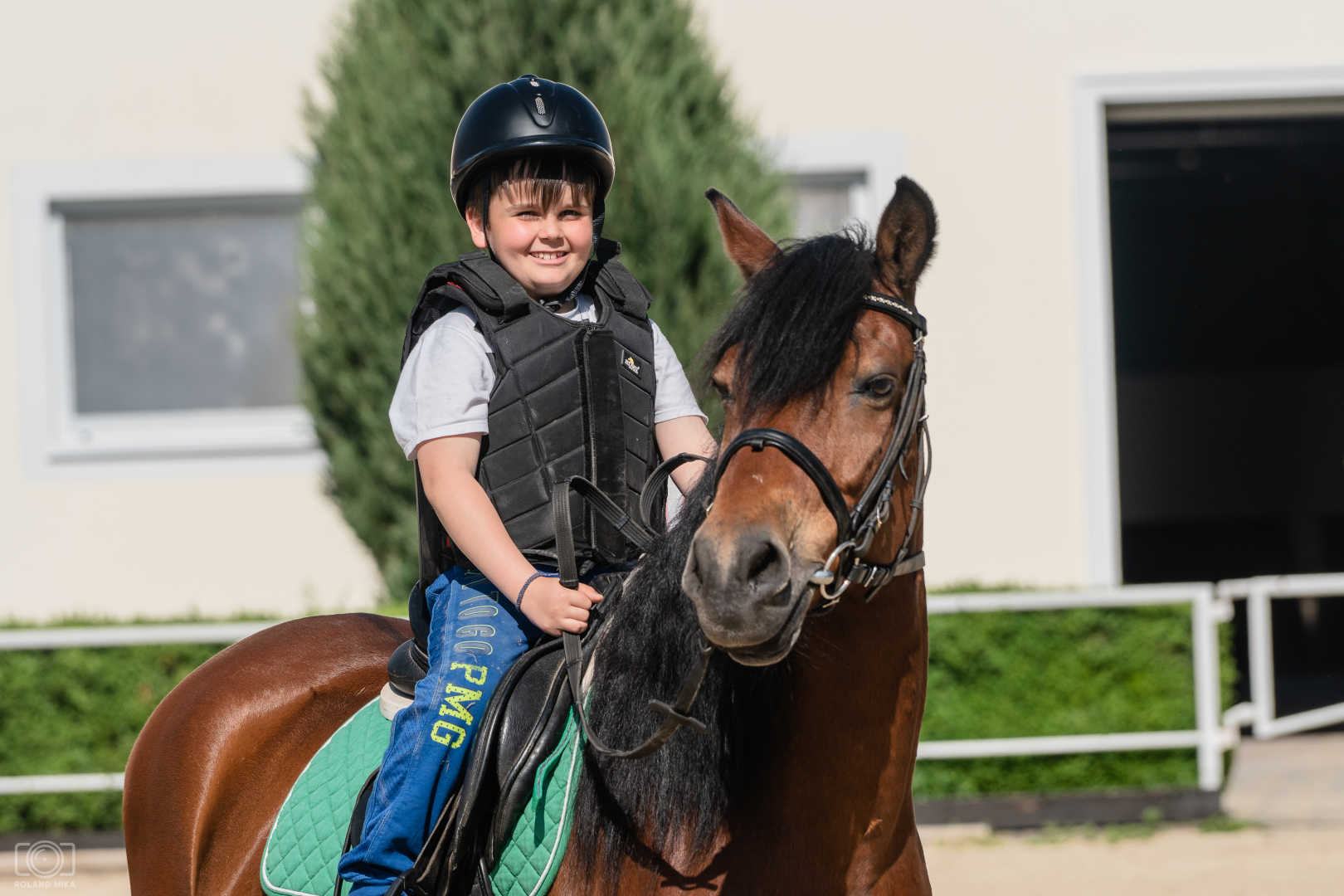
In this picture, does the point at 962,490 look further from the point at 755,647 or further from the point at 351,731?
the point at 755,647

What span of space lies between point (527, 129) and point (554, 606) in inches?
36.7

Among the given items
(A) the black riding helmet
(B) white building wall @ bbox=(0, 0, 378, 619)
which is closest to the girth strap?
(A) the black riding helmet

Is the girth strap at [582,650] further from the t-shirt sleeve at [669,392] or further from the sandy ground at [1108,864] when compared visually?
the sandy ground at [1108,864]

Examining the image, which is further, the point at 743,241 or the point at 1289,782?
the point at 1289,782

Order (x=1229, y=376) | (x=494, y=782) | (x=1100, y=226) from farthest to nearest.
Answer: (x=1229, y=376)
(x=1100, y=226)
(x=494, y=782)

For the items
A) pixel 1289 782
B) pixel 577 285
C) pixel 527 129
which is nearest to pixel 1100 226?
pixel 1289 782

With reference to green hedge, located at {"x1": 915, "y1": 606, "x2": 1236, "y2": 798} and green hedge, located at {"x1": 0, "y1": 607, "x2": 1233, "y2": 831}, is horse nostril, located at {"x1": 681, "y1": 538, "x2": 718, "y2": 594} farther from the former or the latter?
green hedge, located at {"x1": 915, "y1": 606, "x2": 1236, "y2": 798}

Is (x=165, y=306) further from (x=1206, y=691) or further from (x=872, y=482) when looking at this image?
(x=872, y=482)

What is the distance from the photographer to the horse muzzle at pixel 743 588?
1.80 metres

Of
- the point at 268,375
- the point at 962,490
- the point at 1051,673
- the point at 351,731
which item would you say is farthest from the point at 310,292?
the point at 351,731

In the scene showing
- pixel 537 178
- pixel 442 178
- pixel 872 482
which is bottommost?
pixel 872 482

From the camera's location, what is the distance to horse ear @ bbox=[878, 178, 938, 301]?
213cm

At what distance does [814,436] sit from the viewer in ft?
6.51

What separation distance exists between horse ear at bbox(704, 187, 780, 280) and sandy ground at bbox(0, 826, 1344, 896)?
13.7ft
